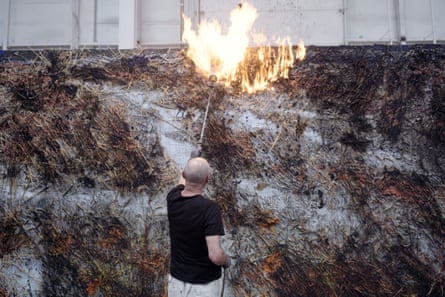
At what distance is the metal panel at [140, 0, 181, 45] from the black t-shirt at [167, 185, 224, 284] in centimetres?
310

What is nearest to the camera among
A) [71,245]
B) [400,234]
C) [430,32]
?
[400,234]

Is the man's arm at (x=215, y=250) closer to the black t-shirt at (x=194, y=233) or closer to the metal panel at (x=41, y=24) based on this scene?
the black t-shirt at (x=194, y=233)

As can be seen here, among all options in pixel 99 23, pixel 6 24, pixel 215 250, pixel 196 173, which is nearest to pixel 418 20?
pixel 196 173

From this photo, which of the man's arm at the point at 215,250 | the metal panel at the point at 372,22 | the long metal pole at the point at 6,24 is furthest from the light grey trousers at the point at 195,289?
the long metal pole at the point at 6,24

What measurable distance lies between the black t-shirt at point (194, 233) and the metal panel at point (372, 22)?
11.9ft

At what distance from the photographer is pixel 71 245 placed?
4184 mm

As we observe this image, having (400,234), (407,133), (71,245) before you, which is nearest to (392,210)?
(400,234)

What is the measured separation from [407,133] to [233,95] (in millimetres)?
2142

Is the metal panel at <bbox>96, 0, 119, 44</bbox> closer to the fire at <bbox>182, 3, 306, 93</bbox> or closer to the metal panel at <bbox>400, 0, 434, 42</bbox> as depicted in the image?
the fire at <bbox>182, 3, 306, 93</bbox>

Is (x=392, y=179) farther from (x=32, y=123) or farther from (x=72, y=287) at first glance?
(x=32, y=123)

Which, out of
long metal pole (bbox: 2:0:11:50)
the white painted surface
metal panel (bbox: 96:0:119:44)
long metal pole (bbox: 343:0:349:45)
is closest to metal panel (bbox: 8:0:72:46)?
long metal pole (bbox: 2:0:11:50)

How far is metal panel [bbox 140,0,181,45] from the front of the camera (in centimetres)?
504

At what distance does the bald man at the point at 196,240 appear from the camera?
258 centimetres

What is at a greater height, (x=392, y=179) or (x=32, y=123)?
(x=32, y=123)
